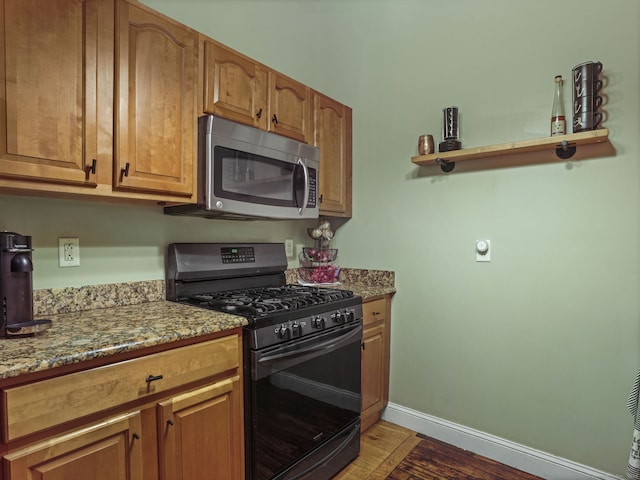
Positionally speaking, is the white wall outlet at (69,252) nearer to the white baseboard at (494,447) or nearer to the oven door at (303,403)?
the oven door at (303,403)

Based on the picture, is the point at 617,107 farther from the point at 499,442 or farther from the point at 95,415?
the point at 95,415

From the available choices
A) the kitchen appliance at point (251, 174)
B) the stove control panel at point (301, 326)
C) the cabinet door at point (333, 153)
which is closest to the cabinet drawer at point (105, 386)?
the stove control panel at point (301, 326)

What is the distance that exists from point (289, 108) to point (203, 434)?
Result: 65.2 inches

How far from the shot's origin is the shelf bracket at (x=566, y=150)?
1760 millimetres

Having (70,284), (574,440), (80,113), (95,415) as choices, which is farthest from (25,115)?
(574,440)

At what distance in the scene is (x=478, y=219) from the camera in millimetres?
2086

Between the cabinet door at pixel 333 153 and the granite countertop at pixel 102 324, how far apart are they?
1144 millimetres

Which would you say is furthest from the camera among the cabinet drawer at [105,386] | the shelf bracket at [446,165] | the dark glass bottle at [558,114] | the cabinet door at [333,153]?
the cabinet door at [333,153]

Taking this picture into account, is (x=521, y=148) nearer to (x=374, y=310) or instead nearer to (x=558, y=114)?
(x=558, y=114)

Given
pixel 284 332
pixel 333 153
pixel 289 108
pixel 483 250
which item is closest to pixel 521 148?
pixel 483 250

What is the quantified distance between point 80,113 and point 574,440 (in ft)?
8.45

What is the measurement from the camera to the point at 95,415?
3.50 feet

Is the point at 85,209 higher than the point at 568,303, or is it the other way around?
the point at 85,209

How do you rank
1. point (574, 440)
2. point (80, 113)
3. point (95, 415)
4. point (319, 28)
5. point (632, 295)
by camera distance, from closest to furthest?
1. point (95, 415)
2. point (80, 113)
3. point (632, 295)
4. point (574, 440)
5. point (319, 28)
